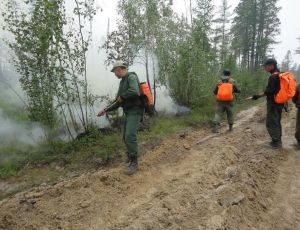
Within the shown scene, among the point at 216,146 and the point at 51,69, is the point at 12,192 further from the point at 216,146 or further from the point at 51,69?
the point at 216,146

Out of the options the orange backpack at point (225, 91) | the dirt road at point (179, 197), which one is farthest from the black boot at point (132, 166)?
the orange backpack at point (225, 91)

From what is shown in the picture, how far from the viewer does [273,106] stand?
7.62 m

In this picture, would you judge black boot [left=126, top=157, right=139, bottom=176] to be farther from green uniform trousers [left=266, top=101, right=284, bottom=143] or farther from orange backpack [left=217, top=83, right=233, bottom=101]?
orange backpack [left=217, top=83, right=233, bottom=101]

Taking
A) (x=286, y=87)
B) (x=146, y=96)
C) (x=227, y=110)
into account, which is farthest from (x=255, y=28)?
(x=146, y=96)

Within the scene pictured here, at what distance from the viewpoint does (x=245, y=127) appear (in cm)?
1054

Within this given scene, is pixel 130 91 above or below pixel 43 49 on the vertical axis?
below

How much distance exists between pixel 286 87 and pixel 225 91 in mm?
2586

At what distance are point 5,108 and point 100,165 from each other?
7051mm

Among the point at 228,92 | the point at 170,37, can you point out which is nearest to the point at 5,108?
the point at 170,37

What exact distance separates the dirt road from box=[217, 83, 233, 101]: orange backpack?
8.92 feet

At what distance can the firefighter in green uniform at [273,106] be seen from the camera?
7414 millimetres

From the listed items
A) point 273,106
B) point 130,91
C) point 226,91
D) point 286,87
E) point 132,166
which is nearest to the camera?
point 130,91

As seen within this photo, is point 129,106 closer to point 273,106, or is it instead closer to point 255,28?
point 273,106

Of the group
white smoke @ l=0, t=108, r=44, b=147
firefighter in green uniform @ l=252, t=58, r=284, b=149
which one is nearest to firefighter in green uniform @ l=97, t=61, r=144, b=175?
firefighter in green uniform @ l=252, t=58, r=284, b=149
